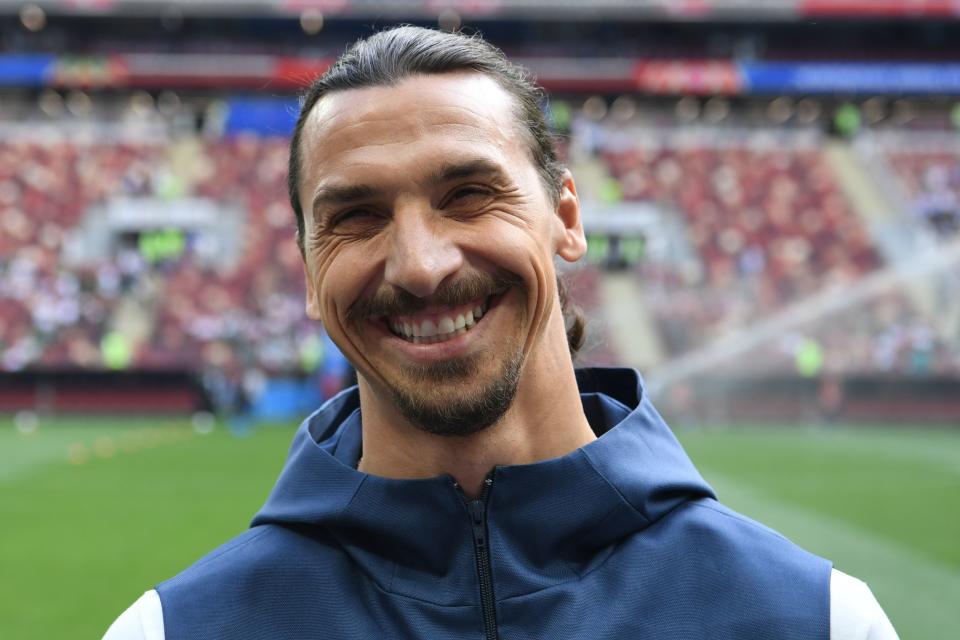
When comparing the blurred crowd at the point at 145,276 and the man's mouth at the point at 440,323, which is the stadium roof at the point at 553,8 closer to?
the blurred crowd at the point at 145,276

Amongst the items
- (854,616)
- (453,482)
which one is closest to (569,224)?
(453,482)

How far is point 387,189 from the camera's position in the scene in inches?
63.9

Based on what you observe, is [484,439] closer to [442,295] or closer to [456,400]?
[456,400]

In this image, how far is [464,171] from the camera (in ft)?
5.37

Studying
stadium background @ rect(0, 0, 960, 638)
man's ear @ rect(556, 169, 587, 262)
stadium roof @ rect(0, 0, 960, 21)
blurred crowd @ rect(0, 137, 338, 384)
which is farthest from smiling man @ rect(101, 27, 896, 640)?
stadium roof @ rect(0, 0, 960, 21)

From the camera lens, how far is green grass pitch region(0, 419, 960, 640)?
7.48 metres

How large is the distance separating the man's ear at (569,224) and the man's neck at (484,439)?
0.65ft

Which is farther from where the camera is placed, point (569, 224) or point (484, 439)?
point (569, 224)

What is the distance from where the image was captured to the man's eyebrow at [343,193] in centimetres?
163

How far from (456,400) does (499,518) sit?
0.65 ft

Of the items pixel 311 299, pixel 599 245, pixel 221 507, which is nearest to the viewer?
pixel 311 299

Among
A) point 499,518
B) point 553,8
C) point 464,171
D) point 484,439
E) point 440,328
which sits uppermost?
point 553,8

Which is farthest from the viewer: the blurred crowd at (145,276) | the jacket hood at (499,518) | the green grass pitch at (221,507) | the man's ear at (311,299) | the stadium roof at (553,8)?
the stadium roof at (553,8)

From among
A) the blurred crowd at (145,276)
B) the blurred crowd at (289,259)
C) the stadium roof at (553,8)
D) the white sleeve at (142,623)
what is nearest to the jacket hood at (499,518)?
the white sleeve at (142,623)
